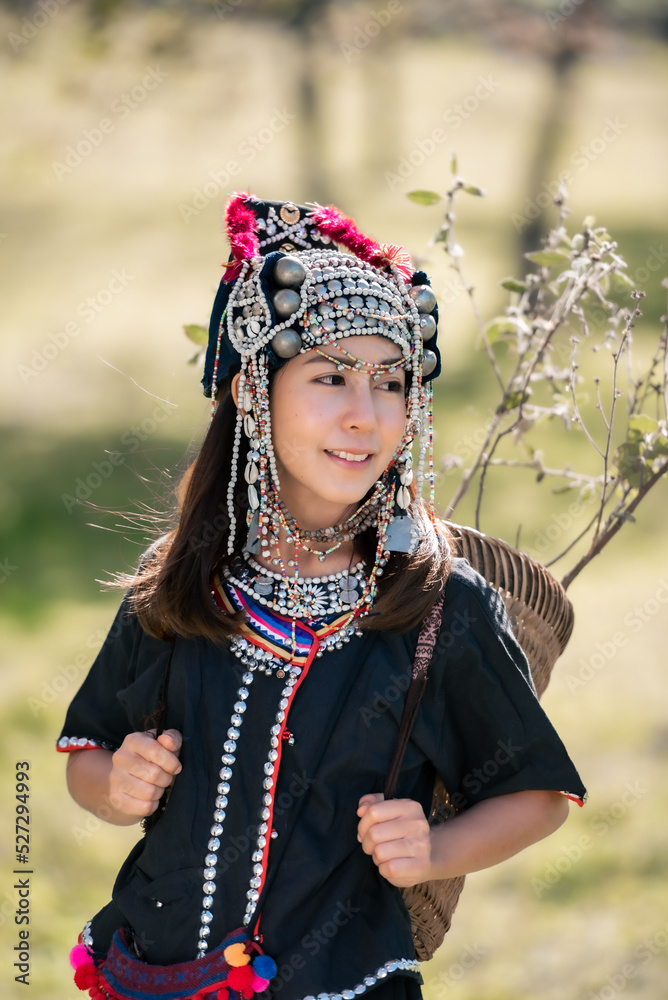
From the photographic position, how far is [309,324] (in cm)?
179

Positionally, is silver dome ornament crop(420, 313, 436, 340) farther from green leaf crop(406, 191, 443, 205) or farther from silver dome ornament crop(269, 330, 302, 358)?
green leaf crop(406, 191, 443, 205)

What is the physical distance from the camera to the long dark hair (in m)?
1.82

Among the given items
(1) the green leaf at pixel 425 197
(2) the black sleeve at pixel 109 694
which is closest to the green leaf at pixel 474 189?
(1) the green leaf at pixel 425 197

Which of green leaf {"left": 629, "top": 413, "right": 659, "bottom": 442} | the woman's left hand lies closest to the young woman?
the woman's left hand

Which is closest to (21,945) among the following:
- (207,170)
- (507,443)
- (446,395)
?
(507,443)

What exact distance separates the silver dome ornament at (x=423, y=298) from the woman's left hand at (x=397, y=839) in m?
0.84

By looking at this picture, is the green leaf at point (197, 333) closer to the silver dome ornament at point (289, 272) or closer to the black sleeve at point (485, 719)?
the silver dome ornament at point (289, 272)

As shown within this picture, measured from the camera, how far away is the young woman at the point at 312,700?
1.73m

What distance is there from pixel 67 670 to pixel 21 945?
7.14ft

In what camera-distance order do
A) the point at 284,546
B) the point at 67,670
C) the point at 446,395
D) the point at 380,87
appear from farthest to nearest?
the point at 380,87
the point at 446,395
the point at 67,670
the point at 284,546

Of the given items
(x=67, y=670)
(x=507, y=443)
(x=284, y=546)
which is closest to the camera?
(x=284, y=546)

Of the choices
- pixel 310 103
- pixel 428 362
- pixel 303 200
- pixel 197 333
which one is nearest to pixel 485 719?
pixel 428 362

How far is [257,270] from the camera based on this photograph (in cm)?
185

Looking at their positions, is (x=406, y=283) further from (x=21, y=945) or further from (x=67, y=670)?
(x=67, y=670)
